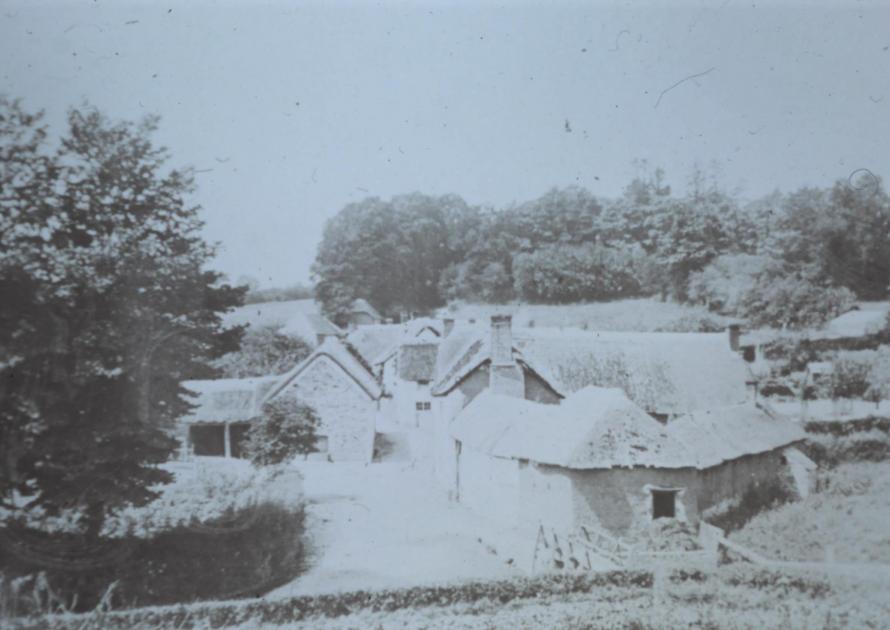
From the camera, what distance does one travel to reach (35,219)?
13.3 meters

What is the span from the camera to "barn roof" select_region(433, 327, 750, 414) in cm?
2938

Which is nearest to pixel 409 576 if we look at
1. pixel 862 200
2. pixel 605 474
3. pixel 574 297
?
pixel 605 474

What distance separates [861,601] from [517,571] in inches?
303

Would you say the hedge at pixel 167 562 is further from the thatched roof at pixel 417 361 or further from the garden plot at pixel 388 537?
the thatched roof at pixel 417 361

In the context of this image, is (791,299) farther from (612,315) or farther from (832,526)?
(832,526)

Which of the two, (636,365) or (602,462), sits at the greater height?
(636,365)

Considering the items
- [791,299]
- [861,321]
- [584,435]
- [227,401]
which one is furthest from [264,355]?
[861,321]

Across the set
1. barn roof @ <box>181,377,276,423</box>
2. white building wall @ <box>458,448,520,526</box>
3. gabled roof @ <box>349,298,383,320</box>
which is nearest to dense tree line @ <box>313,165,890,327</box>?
gabled roof @ <box>349,298,383,320</box>

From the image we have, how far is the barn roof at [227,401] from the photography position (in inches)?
1078

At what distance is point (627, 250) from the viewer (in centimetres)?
5531

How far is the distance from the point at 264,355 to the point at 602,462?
2909cm

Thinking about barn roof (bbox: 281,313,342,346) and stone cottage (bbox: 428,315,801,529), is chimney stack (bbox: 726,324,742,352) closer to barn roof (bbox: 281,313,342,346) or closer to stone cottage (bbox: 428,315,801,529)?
stone cottage (bbox: 428,315,801,529)

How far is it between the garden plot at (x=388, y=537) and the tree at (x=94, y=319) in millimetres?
4874

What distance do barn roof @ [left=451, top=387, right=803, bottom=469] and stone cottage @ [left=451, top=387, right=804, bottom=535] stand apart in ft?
0.13
